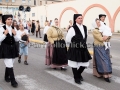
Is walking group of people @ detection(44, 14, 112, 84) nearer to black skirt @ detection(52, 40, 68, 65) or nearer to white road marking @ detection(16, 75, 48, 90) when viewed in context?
white road marking @ detection(16, 75, 48, 90)

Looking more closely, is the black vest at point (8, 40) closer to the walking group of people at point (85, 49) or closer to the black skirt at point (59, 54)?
the walking group of people at point (85, 49)

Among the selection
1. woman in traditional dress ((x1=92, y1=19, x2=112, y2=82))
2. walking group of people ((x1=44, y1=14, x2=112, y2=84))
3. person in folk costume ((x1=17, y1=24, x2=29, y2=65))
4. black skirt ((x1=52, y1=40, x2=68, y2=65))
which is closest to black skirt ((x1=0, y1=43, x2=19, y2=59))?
walking group of people ((x1=44, y1=14, x2=112, y2=84))

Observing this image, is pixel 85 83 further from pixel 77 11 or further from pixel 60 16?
pixel 60 16

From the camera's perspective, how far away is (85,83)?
607 centimetres

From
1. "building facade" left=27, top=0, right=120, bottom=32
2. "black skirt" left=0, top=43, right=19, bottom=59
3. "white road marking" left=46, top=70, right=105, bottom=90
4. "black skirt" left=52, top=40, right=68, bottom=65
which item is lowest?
"white road marking" left=46, top=70, right=105, bottom=90

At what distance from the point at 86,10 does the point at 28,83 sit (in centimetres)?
2586

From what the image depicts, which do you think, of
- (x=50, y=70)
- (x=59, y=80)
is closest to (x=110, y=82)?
(x=59, y=80)

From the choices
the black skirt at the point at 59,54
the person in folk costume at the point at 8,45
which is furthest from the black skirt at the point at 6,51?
the black skirt at the point at 59,54

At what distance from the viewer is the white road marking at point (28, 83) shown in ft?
18.7

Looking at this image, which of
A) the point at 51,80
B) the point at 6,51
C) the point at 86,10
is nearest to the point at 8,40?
the point at 6,51

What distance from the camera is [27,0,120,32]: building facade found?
88.8 feet

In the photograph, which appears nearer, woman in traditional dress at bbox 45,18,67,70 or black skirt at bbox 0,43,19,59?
black skirt at bbox 0,43,19,59

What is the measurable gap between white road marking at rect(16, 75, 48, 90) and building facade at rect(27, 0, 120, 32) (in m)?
21.9

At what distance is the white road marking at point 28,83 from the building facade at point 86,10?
21.9 metres
